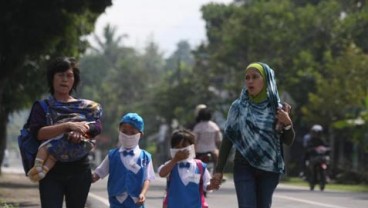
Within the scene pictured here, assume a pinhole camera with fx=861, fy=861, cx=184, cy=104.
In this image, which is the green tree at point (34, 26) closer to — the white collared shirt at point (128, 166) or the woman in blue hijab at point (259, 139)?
the white collared shirt at point (128, 166)

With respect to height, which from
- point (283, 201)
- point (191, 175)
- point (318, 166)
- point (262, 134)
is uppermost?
point (262, 134)

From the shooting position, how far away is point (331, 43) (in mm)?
43312

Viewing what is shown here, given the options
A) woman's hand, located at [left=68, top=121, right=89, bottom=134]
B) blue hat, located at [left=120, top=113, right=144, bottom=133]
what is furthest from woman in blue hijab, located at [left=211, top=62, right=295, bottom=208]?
woman's hand, located at [left=68, top=121, right=89, bottom=134]

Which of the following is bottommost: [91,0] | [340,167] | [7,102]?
[340,167]

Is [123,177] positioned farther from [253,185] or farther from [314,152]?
[314,152]

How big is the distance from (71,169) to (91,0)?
484 inches

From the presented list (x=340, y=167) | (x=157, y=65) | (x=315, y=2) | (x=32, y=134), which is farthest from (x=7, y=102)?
(x=157, y=65)

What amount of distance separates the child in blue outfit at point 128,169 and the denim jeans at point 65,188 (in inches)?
23.0

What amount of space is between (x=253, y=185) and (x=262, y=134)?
1.40 ft

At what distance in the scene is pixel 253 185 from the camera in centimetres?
711

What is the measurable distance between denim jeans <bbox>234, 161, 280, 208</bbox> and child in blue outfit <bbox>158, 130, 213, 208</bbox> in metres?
0.71

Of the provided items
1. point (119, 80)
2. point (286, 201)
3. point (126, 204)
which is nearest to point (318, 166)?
point (286, 201)

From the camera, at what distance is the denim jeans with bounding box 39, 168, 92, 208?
6.74 metres

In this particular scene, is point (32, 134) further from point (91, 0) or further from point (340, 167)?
point (340, 167)
